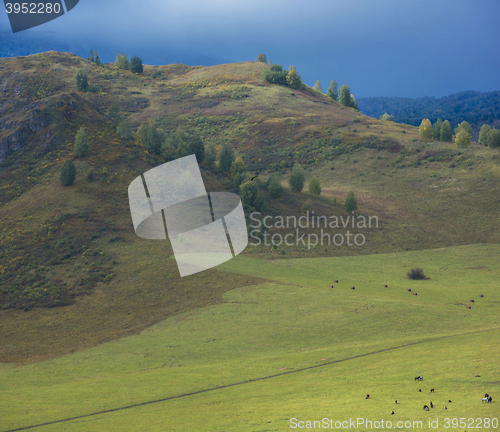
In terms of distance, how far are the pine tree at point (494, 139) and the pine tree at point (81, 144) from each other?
82692mm

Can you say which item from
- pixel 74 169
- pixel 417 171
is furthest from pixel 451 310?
pixel 417 171

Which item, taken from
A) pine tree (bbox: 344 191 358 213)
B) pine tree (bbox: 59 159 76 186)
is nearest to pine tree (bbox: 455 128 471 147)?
pine tree (bbox: 344 191 358 213)

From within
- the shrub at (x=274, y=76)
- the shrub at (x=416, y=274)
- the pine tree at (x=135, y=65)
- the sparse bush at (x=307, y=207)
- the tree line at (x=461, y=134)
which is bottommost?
the sparse bush at (x=307, y=207)

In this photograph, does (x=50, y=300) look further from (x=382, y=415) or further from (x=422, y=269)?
(x=422, y=269)

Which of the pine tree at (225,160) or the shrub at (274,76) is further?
the shrub at (274,76)

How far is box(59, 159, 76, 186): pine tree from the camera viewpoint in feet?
198

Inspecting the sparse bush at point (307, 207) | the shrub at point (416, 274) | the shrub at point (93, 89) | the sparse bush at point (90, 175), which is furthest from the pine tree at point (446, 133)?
A: the shrub at point (93, 89)

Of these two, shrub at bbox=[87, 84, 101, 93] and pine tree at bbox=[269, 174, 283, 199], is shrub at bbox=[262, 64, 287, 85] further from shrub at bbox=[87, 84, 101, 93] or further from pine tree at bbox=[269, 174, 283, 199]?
pine tree at bbox=[269, 174, 283, 199]

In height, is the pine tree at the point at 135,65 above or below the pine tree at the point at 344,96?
above

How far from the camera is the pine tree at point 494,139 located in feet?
291

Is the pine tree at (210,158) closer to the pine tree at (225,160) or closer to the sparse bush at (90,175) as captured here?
the pine tree at (225,160)

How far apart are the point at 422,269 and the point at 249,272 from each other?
20.2 meters

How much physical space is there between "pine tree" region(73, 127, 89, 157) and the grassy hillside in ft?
4.47

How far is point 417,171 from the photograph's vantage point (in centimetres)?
9175
